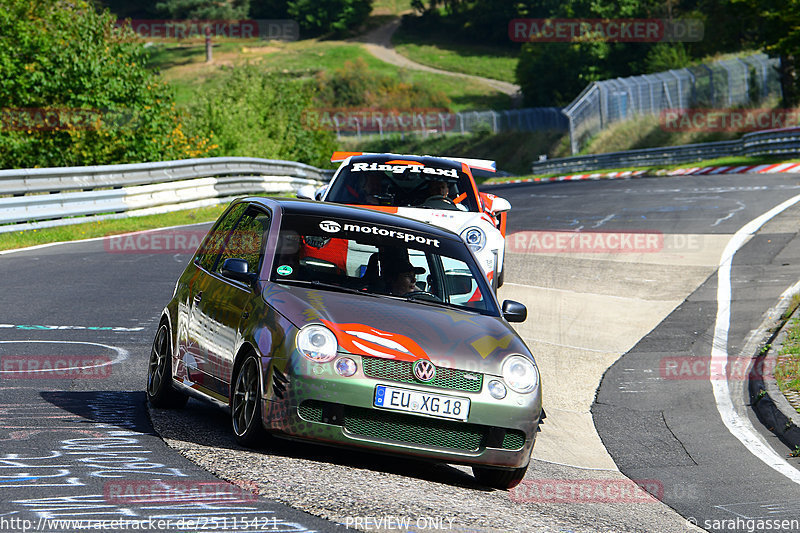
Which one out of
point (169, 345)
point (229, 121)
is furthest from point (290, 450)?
point (229, 121)

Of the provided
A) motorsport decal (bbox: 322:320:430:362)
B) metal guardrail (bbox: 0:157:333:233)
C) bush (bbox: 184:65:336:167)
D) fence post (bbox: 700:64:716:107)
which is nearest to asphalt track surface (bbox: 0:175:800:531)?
motorsport decal (bbox: 322:320:430:362)

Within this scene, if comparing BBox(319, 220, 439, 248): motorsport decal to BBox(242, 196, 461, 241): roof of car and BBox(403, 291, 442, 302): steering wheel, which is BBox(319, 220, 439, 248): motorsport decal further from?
BBox(403, 291, 442, 302): steering wheel

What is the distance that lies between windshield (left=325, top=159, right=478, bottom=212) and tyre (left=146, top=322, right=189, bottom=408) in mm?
4931

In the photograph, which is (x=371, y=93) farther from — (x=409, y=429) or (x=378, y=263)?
(x=409, y=429)

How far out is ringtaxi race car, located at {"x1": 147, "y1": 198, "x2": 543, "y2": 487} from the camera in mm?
6359

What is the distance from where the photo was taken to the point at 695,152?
42.2 meters

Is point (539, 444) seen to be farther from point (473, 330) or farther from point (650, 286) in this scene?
point (650, 286)

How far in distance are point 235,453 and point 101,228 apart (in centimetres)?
1485

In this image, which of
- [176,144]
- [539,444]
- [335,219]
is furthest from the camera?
[176,144]

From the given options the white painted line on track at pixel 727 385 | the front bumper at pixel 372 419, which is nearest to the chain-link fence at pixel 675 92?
the white painted line on track at pixel 727 385

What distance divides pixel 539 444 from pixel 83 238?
483 inches

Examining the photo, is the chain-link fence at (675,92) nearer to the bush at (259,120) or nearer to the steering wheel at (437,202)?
the bush at (259,120)

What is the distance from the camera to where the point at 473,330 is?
271 inches

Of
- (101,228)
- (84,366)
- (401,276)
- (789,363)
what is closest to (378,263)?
(401,276)
